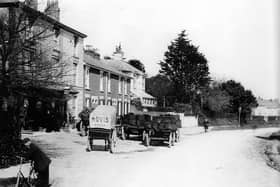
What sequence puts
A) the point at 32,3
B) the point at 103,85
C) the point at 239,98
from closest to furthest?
the point at 32,3
the point at 103,85
the point at 239,98

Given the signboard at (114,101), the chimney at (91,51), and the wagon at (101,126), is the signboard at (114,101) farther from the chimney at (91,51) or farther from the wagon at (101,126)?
the wagon at (101,126)

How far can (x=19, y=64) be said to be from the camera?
1157cm

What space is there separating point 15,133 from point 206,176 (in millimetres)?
6142

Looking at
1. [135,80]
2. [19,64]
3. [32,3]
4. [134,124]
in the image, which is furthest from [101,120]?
[135,80]

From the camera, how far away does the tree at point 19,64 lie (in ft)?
38.2

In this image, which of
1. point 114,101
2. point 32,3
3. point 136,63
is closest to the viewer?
point 32,3

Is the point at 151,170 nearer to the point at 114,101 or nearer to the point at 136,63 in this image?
the point at 114,101

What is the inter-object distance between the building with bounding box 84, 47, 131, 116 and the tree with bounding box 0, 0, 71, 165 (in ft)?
54.0

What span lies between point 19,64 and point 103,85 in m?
21.9

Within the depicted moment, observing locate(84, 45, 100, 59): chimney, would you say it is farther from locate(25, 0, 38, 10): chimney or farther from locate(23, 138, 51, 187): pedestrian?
locate(23, 138, 51, 187): pedestrian

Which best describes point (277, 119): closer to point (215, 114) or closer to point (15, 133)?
point (215, 114)

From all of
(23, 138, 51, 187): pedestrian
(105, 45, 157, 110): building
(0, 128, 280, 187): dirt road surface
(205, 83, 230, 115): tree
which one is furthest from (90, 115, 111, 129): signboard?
(205, 83, 230, 115): tree

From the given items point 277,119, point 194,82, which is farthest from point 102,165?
point 277,119

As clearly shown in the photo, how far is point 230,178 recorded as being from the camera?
10406mm
